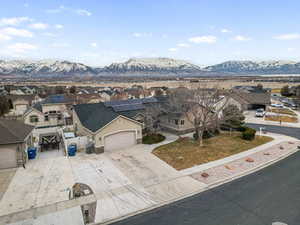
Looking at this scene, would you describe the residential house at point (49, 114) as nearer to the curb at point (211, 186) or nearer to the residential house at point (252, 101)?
the curb at point (211, 186)

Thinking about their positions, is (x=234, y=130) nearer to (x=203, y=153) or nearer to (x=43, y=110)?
(x=203, y=153)

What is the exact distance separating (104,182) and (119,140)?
24.5 ft

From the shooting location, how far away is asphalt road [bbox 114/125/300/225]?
1015 centimetres

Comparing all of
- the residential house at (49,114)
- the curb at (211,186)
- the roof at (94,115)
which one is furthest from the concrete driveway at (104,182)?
the residential house at (49,114)

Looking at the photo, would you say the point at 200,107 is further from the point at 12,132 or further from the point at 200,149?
the point at 12,132

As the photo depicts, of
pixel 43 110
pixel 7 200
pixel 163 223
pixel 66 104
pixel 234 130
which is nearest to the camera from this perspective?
pixel 163 223

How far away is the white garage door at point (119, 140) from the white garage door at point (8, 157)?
785 cm

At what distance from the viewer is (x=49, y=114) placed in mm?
33188

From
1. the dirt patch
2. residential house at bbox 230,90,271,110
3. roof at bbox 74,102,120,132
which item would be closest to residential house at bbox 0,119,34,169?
the dirt patch

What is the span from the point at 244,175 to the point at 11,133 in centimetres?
1940

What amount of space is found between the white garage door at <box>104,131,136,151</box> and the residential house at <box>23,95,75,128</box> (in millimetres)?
14787

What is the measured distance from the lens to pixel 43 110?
33.2 m

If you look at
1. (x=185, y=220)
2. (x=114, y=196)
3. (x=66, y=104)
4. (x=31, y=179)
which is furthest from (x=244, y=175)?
(x=66, y=104)

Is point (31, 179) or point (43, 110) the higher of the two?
point (43, 110)
